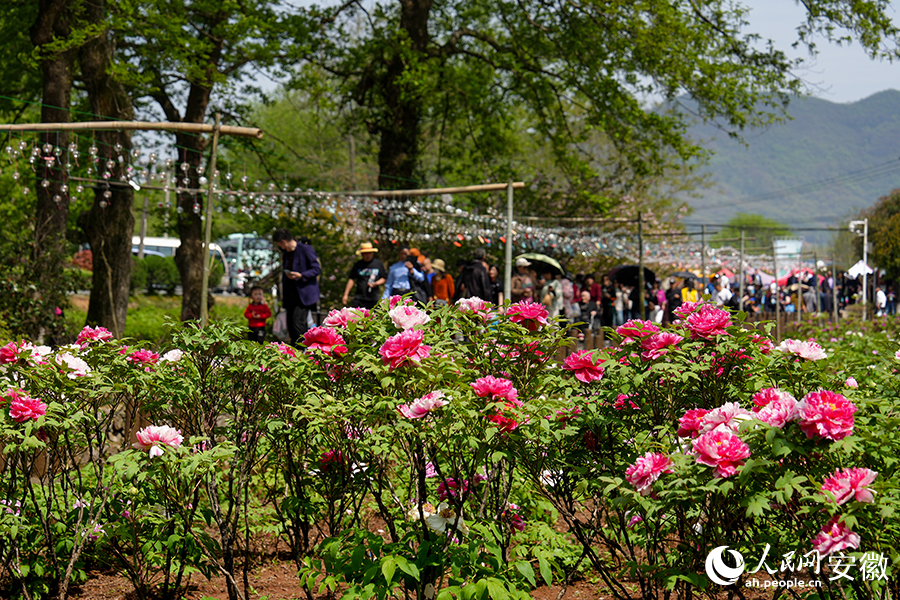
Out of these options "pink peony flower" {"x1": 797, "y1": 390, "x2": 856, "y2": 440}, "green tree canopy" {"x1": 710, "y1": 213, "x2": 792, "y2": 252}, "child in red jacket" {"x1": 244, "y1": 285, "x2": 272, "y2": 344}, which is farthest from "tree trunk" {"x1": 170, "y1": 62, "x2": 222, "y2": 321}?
"pink peony flower" {"x1": 797, "y1": 390, "x2": 856, "y2": 440}

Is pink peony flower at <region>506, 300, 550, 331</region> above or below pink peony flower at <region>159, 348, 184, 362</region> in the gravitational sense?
above

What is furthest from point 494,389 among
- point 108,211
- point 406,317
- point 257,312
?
point 108,211

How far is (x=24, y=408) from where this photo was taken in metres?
3.08

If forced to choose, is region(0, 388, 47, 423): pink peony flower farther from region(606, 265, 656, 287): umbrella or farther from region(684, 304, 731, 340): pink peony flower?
region(606, 265, 656, 287): umbrella

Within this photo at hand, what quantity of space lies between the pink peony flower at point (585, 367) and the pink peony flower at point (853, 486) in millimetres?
1135

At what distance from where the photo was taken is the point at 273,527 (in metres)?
4.45

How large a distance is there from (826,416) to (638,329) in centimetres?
94

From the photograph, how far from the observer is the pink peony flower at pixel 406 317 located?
10.1 feet

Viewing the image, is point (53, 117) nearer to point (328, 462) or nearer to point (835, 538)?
point (328, 462)

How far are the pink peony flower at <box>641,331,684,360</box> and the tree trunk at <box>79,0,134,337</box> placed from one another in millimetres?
10466

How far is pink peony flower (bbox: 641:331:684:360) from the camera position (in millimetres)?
2938

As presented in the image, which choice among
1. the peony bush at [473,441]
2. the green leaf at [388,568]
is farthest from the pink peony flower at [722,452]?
the green leaf at [388,568]

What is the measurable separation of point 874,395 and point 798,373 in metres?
0.76

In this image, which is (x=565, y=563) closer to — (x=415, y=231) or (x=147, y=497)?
(x=147, y=497)
